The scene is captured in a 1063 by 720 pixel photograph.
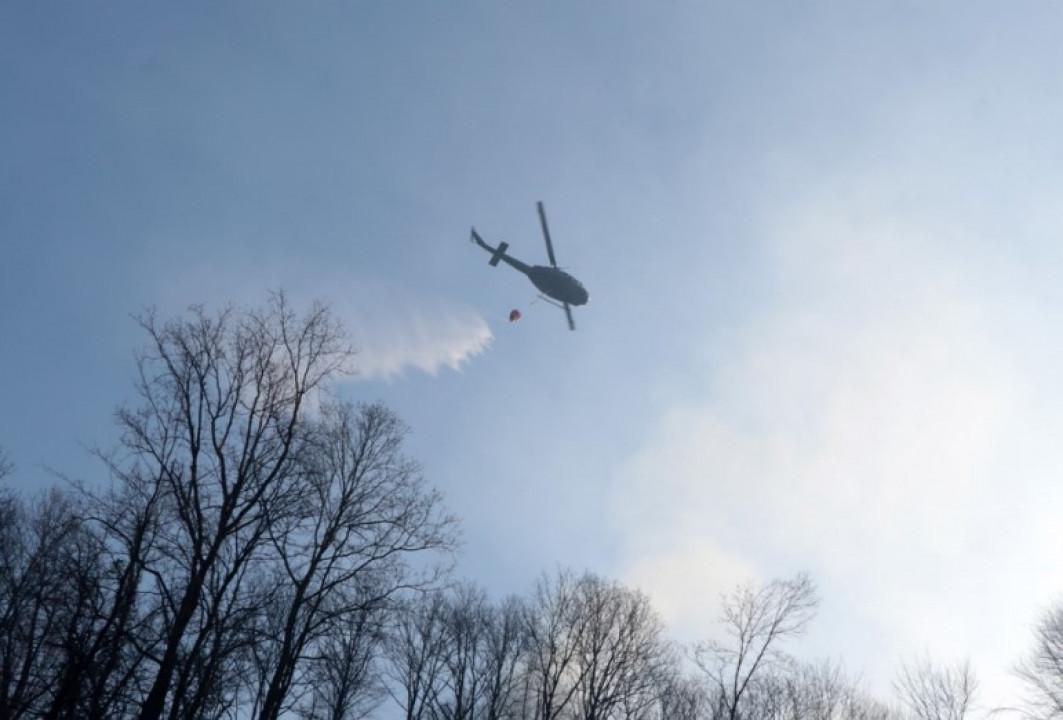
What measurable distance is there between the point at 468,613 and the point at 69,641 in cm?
2232

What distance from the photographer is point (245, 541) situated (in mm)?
15812

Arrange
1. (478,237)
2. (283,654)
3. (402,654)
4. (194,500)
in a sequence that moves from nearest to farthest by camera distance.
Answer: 1. (194,500)
2. (283,654)
3. (402,654)
4. (478,237)

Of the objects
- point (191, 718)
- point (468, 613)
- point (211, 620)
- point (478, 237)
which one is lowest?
point (191, 718)

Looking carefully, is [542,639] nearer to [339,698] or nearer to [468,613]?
[468,613]

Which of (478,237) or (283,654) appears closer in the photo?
(283,654)

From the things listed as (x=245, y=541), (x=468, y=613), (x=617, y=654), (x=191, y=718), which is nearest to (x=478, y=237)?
(x=468, y=613)

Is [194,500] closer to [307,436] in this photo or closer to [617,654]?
[307,436]

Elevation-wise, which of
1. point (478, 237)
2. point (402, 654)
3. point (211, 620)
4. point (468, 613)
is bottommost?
point (211, 620)

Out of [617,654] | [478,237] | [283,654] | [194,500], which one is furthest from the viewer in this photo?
[478,237]

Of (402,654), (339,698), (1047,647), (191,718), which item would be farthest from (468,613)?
(1047,647)

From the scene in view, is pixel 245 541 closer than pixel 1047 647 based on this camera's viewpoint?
Yes

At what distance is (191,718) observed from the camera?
1433 cm

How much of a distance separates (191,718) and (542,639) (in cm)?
1806

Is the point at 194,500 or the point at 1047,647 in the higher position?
the point at 1047,647
